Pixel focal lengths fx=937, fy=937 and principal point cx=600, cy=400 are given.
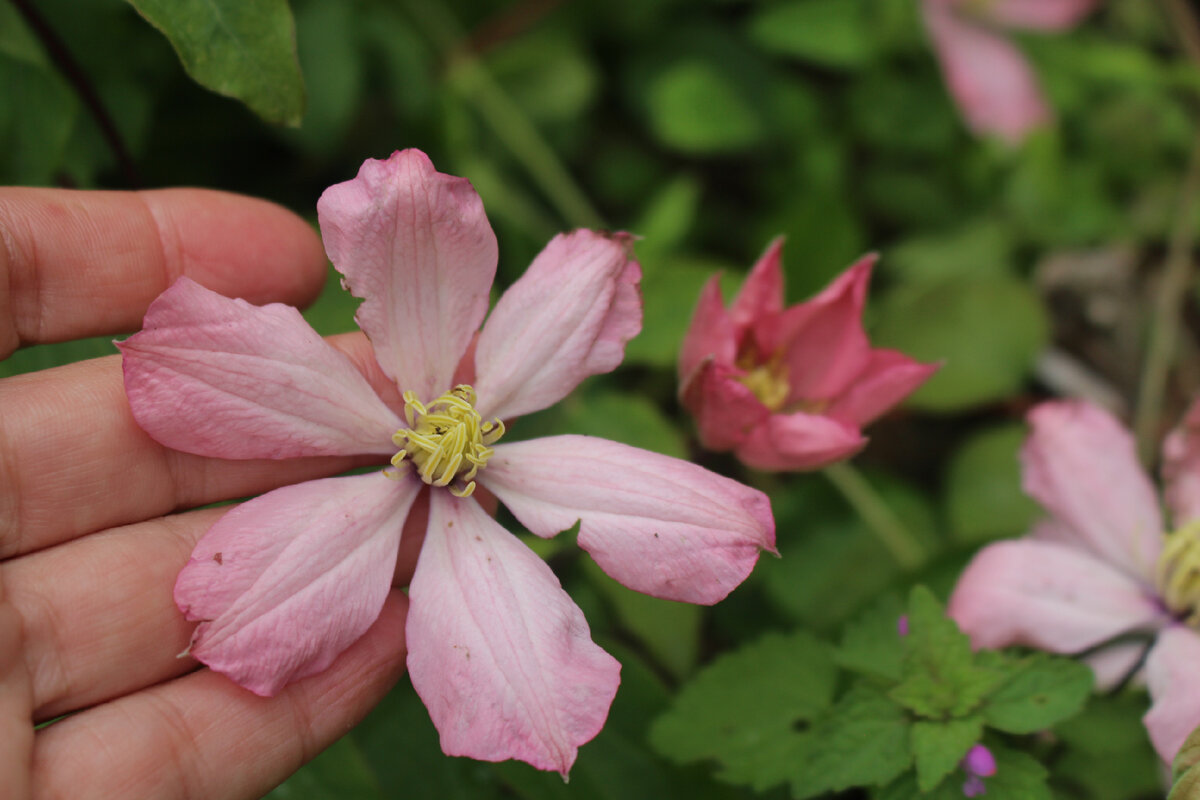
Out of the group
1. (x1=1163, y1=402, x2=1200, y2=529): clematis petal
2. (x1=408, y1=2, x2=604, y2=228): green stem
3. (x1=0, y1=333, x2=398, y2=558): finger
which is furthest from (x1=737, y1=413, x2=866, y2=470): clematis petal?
(x1=408, y1=2, x2=604, y2=228): green stem

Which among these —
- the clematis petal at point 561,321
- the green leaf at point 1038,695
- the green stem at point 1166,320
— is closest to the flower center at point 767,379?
the clematis petal at point 561,321

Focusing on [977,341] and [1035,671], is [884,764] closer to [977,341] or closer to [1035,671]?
[1035,671]

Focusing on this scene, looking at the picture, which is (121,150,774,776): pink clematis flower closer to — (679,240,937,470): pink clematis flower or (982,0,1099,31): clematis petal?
(679,240,937,470): pink clematis flower

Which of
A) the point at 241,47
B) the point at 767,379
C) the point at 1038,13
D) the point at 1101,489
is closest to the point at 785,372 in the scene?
the point at 767,379

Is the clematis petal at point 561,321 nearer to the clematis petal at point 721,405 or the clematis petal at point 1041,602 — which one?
the clematis petal at point 721,405

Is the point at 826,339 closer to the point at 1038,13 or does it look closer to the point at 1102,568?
the point at 1102,568

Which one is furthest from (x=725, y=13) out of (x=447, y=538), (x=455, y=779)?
(x=455, y=779)
